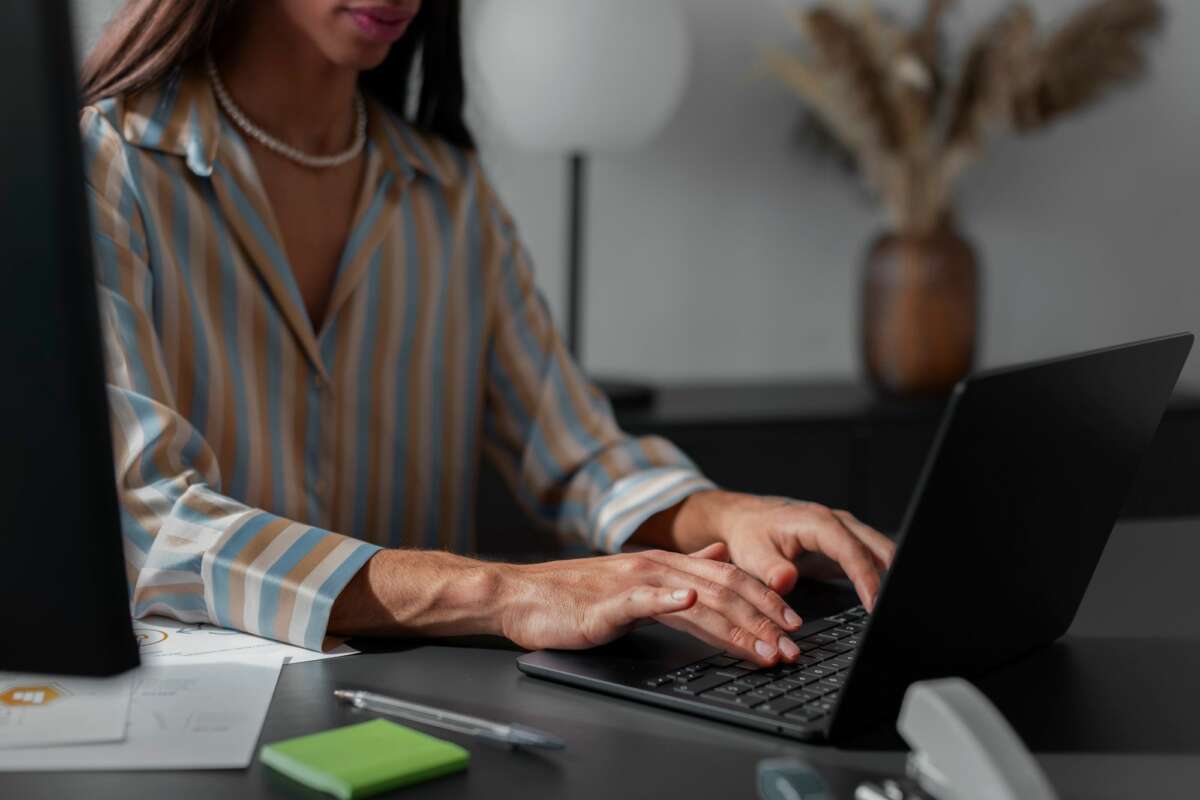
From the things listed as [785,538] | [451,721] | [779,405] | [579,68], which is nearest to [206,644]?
[451,721]

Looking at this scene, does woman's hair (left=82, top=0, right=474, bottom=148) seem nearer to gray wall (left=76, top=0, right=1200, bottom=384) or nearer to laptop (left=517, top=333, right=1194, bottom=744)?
laptop (left=517, top=333, right=1194, bottom=744)

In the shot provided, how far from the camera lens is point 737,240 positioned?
9.65ft

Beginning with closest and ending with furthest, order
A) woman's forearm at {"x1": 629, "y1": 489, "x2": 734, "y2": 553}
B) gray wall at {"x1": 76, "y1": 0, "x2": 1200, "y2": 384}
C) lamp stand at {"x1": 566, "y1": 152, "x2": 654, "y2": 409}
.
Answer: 1. woman's forearm at {"x1": 629, "y1": 489, "x2": 734, "y2": 553}
2. lamp stand at {"x1": 566, "y1": 152, "x2": 654, "y2": 409}
3. gray wall at {"x1": 76, "y1": 0, "x2": 1200, "y2": 384}

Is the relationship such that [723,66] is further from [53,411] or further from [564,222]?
[53,411]

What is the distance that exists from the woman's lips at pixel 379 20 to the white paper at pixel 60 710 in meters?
0.73

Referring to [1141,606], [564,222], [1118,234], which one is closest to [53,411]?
[1141,606]

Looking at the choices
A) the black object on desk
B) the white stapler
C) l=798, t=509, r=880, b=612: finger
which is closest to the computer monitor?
the white stapler

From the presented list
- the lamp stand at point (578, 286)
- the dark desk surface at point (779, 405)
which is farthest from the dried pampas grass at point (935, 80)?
the lamp stand at point (578, 286)

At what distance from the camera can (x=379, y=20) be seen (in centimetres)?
141

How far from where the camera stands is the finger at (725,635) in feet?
3.09

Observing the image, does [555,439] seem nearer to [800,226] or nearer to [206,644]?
[206,644]

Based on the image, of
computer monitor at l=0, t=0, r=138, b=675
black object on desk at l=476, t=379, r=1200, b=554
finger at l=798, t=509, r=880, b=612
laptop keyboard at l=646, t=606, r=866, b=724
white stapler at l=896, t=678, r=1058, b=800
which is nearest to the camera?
computer monitor at l=0, t=0, r=138, b=675

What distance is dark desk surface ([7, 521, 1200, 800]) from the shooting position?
2.46 feet

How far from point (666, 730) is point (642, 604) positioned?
0.13 meters
